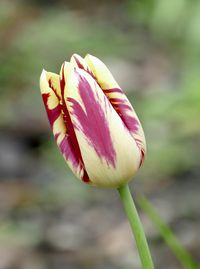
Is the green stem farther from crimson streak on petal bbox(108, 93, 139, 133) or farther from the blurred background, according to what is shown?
the blurred background

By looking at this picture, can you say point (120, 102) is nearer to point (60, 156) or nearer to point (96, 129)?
point (96, 129)

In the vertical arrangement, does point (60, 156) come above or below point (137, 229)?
below

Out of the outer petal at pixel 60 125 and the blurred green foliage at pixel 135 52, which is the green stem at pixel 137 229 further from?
the blurred green foliage at pixel 135 52

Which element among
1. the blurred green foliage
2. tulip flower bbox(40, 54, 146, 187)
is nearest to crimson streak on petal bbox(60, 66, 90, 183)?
tulip flower bbox(40, 54, 146, 187)

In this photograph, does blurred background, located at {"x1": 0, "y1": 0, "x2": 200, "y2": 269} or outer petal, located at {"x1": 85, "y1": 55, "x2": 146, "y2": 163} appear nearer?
outer petal, located at {"x1": 85, "y1": 55, "x2": 146, "y2": 163}

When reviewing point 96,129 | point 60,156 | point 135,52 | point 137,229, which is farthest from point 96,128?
point 135,52

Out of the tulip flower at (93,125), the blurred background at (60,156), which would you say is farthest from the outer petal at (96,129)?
the blurred background at (60,156)

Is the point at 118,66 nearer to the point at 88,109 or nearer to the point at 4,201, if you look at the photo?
the point at 4,201
